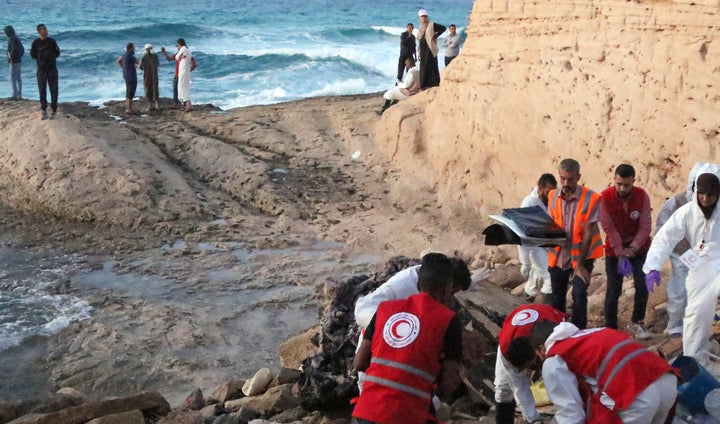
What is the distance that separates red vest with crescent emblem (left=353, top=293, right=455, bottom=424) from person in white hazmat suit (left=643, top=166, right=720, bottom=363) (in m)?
2.24

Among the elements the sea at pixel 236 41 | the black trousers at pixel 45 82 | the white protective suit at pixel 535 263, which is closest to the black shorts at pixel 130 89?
the black trousers at pixel 45 82

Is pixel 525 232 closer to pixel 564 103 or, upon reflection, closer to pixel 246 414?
pixel 246 414

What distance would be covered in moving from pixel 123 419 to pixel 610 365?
3.01 meters

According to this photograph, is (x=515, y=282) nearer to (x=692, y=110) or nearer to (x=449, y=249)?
(x=449, y=249)

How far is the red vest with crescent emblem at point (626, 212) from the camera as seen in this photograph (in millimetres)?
6723

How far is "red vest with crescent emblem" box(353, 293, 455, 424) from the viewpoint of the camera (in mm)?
4191

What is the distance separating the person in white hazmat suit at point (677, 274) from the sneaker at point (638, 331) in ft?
Result: 0.59

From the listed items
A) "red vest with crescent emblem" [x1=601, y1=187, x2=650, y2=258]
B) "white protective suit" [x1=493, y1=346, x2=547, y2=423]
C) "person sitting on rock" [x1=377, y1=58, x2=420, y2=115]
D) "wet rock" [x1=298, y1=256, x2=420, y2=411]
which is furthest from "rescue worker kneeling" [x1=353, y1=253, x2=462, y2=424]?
"person sitting on rock" [x1=377, y1=58, x2=420, y2=115]

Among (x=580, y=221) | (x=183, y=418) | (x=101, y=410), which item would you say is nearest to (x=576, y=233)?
(x=580, y=221)

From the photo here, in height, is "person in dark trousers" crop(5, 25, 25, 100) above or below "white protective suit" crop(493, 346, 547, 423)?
above

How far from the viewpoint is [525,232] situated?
21.4 ft

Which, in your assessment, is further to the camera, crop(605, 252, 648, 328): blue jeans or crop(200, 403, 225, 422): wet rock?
crop(605, 252, 648, 328): blue jeans

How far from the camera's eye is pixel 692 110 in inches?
324

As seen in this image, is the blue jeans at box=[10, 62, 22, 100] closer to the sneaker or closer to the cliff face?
the cliff face
